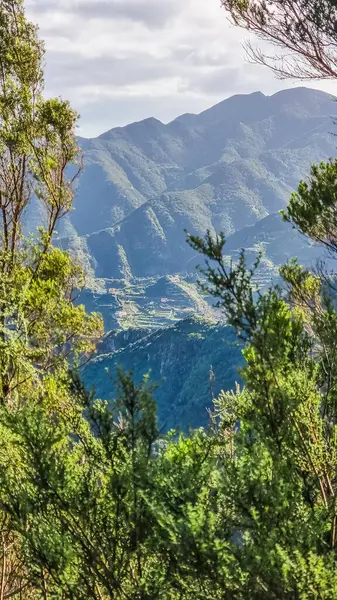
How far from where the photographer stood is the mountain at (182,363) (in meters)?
147

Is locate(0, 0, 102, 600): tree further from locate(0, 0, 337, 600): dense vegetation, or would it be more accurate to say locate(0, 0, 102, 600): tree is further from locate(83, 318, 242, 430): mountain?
locate(83, 318, 242, 430): mountain

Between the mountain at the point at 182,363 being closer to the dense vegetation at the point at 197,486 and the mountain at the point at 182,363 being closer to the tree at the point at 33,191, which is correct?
the tree at the point at 33,191

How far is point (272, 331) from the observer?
575 centimetres

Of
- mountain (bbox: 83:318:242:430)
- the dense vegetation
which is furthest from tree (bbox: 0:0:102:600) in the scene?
mountain (bbox: 83:318:242:430)

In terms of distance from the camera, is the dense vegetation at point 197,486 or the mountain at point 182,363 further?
the mountain at point 182,363

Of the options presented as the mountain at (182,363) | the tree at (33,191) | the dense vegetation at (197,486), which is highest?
the mountain at (182,363)

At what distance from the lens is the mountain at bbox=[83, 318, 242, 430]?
147 meters

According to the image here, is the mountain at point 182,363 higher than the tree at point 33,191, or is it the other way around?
the mountain at point 182,363

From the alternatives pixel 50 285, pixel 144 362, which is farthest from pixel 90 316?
pixel 144 362

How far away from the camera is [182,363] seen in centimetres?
16900

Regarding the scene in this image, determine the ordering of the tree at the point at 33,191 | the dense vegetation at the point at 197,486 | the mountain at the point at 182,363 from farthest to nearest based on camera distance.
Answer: the mountain at the point at 182,363, the tree at the point at 33,191, the dense vegetation at the point at 197,486

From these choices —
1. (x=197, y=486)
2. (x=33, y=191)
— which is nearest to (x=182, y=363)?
(x=33, y=191)

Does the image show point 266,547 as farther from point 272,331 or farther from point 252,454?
point 272,331

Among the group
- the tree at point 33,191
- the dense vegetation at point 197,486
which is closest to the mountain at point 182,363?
the tree at point 33,191
